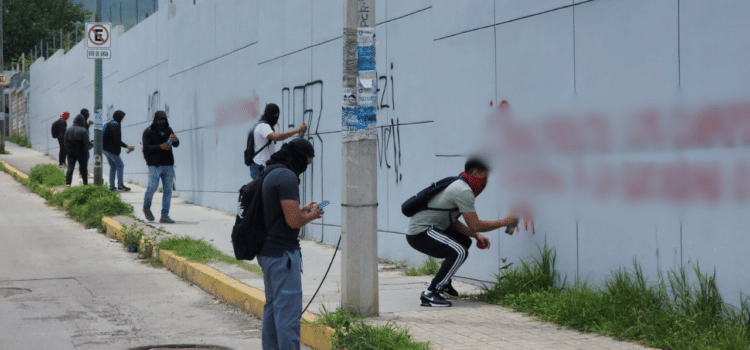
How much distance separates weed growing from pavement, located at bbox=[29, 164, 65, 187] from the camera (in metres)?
20.1

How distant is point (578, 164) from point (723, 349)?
2.15 m

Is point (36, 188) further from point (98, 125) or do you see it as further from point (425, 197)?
point (425, 197)

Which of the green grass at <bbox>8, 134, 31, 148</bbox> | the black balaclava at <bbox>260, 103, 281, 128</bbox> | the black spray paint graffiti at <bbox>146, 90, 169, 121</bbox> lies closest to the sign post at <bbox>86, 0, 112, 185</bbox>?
the black spray paint graffiti at <bbox>146, 90, 169, 121</bbox>

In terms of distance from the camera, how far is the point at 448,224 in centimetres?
738

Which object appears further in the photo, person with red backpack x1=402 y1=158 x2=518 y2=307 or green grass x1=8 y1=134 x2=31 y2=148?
green grass x1=8 y1=134 x2=31 y2=148

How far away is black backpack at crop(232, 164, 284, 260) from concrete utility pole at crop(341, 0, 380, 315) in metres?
1.40

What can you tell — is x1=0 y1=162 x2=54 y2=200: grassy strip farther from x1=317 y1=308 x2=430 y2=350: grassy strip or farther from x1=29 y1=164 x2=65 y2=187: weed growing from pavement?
x1=317 y1=308 x2=430 y2=350: grassy strip

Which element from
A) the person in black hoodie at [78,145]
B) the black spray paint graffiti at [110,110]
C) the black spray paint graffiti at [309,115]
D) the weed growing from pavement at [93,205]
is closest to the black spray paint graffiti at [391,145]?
the black spray paint graffiti at [309,115]

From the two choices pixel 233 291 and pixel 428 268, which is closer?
pixel 233 291

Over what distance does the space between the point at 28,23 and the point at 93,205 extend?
172ft

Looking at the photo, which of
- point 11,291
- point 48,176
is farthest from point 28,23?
point 11,291

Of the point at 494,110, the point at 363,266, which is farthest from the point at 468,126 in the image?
the point at 363,266

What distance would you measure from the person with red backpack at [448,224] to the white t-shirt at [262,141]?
3799 mm

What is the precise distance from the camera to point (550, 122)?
23.8ft
